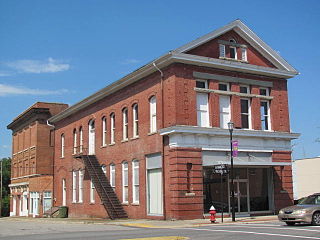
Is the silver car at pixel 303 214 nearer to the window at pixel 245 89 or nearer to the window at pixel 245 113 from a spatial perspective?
the window at pixel 245 113

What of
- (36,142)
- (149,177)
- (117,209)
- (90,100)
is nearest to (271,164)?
(149,177)

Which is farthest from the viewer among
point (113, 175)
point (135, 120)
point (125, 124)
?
point (113, 175)

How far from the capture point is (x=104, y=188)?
34.2 meters

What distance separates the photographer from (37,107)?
174 ft

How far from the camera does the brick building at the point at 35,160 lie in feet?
163

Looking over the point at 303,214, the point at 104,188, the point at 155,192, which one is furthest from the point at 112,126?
the point at 303,214

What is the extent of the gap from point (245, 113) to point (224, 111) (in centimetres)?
177

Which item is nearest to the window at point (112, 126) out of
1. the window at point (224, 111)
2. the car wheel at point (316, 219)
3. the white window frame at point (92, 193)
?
the white window frame at point (92, 193)

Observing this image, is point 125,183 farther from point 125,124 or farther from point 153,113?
point 153,113

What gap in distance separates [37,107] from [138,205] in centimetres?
2687

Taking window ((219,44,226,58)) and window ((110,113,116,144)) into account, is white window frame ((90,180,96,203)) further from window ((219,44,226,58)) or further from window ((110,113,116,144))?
window ((219,44,226,58))

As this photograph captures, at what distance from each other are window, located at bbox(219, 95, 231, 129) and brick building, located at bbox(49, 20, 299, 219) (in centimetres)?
6

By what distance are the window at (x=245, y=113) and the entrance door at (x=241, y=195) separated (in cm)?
364

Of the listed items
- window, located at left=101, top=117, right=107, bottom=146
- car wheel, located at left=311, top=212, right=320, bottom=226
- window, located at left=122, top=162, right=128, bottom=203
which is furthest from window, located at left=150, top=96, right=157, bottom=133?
car wheel, located at left=311, top=212, right=320, bottom=226
